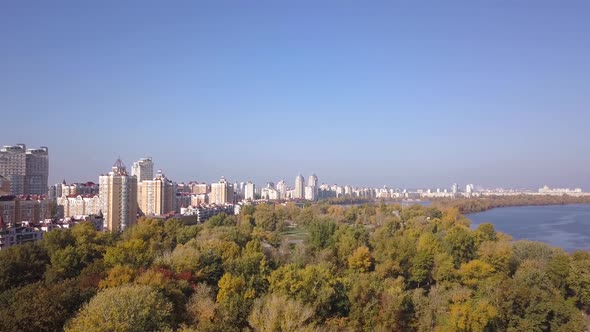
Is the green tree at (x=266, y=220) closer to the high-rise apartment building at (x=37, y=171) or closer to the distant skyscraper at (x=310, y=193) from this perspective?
the high-rise apartment building at (x=37, y=171)

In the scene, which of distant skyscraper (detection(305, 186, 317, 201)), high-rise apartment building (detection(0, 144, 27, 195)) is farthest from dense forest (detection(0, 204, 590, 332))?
distant skyscraper (detection(305, 186, 317, 201))

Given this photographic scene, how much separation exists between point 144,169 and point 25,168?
258 inches

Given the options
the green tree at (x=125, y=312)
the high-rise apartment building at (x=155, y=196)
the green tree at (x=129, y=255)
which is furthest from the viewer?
the high-rise apartment building at (x=155, y=196)

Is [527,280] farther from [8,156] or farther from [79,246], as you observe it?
[8,156]

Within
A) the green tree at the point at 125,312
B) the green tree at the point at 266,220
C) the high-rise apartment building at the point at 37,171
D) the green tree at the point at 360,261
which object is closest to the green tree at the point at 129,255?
the green tree at the point at 125,312

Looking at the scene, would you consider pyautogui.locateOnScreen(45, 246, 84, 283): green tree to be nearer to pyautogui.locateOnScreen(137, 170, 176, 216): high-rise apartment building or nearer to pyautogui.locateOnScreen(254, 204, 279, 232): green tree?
pyautogui.locateOnScreen(254, 204, 279, 232): green tree

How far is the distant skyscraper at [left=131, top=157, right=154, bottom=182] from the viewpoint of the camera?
2739cm

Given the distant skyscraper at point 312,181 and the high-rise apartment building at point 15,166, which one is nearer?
the high-rise apartment building at point 15,166

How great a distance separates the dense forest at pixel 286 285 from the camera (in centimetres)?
527

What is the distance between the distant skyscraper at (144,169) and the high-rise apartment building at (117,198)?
40.1 feet

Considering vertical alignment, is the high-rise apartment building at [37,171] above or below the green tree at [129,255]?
above

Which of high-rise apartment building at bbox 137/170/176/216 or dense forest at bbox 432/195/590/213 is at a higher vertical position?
high-rise apartment building at bbox 137/170/176/216

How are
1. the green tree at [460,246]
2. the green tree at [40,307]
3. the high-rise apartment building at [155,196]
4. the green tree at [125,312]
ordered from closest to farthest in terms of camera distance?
the green tree at [125,312]
the green tree at [40,307]
the green tree at [460,246]
the high-rise apartment building at [155,196]

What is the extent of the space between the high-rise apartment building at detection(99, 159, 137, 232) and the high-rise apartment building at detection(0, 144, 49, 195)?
9717 mm
